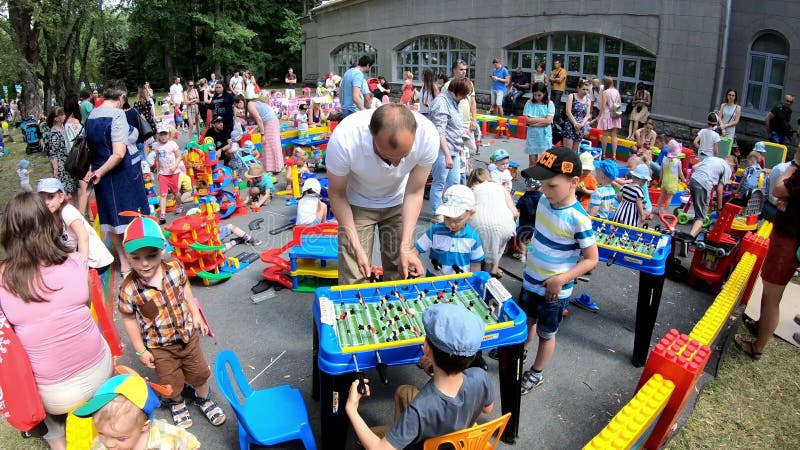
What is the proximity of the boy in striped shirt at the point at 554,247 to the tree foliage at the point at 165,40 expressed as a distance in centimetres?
2074

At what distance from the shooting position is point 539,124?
28.1 ft

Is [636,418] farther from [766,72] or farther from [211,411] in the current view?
[766,72]

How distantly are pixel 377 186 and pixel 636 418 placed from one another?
2.22 m

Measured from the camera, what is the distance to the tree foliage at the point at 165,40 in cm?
2283

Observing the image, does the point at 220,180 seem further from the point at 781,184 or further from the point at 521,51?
the point at 521,51

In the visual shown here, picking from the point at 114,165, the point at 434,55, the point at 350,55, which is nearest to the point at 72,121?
the point at 114,165

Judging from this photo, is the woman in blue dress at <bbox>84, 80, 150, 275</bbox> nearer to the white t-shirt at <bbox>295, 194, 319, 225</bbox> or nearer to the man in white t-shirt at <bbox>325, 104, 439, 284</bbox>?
the white t-shirt at <bbox>295, 194, 319, 225</bbox>

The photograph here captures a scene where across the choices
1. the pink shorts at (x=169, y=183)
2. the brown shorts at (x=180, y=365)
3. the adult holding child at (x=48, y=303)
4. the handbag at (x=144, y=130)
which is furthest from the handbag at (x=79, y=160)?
the brown shorts at (x=180, y=365)

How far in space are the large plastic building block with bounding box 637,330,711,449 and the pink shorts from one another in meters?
7.10

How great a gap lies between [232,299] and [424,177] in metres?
2.70

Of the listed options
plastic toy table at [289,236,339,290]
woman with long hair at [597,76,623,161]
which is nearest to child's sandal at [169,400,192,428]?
plastic toy table at [289,236,339,290]

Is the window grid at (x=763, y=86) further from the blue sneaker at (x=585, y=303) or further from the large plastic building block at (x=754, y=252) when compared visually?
the blue sneaker at (x=585, y=303)

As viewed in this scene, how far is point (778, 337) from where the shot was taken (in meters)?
4.85

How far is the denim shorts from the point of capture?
3.72 meters
